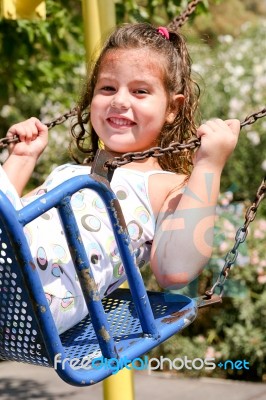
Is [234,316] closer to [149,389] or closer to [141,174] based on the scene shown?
[149,389]

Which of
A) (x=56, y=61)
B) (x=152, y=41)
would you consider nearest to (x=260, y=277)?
(x=56, y=61)

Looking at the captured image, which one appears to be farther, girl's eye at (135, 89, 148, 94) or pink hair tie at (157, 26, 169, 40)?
pink hair tie at (157, 26, 169, 40)

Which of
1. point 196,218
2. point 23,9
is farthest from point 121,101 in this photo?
point 23,9

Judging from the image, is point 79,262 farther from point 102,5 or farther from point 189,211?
point 102,5

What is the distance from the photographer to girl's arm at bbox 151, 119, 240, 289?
2.17 meters

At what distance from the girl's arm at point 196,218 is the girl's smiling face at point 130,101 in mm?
287

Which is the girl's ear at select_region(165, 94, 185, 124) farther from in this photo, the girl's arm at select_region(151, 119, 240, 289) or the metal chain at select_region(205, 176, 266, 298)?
the metal chain at select_region(205, 176, 266, 298)

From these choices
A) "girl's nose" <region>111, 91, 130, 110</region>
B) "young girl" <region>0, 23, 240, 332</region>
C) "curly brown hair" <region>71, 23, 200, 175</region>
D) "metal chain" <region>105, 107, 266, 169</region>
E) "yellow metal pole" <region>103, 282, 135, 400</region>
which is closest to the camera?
"metal chain" <region>105, 107, 266, 169</region>

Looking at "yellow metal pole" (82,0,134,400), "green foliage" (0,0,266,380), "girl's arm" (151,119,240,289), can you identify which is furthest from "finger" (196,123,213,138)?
"green foliage" (0,0,266,380)

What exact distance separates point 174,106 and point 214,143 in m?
0.44

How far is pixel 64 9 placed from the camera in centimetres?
487

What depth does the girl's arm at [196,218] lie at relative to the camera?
217 centimetres

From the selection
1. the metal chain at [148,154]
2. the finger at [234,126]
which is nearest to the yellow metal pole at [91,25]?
the finger at [234,126]

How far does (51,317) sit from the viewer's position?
1768 millimetres
